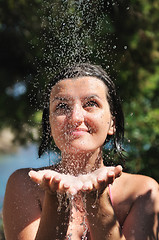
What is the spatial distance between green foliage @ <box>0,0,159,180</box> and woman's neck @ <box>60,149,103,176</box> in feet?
5.59

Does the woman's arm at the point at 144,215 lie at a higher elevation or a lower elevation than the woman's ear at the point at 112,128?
lower

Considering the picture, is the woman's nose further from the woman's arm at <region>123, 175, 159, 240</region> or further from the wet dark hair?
the woman's arm at <region>123, 175, 159, 240</region>

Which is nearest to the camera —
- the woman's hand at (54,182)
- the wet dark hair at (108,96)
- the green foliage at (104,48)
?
the woman's hand at (54,182)

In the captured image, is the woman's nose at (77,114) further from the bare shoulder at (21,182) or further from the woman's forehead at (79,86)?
the bare shoulder at (21,182)

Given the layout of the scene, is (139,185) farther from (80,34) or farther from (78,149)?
(80,34)

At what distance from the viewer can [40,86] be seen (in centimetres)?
466

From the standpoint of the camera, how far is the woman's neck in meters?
2.32

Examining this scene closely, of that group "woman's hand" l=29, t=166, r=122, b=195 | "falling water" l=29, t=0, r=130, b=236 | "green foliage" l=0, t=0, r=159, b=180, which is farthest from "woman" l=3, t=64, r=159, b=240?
"falling water" l=29, t=0, r=130, b=236

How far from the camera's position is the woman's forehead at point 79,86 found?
7.68ft

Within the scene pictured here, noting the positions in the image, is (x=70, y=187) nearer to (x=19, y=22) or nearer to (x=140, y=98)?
(x=140, y=98)

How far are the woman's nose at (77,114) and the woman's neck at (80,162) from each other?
23cm

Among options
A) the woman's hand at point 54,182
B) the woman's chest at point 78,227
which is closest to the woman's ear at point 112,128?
the woman's chest at point 78,227

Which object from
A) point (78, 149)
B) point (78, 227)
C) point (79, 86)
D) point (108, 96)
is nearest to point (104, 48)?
point (108, 96)

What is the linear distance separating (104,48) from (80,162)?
8.72 feet
